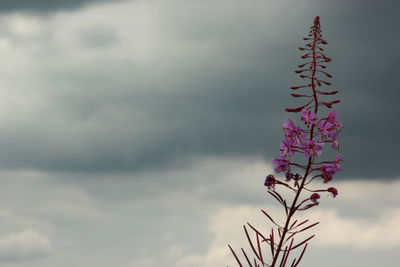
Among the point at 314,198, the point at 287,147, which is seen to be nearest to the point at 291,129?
the point at 287,147

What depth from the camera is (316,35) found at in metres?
10.8

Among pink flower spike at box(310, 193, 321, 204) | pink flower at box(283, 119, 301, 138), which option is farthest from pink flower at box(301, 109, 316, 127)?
pink flower spike at box(310, 193, 321, 204)

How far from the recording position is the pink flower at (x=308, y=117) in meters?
10.4

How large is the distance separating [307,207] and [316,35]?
3.40 metres

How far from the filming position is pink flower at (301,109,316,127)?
34.2 ft

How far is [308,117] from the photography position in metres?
10.5

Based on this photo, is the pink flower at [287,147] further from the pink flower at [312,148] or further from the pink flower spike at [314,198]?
the pink flower spike at [314,198]

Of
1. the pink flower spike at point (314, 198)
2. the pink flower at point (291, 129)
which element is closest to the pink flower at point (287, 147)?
the pink flower at point (291, 129)

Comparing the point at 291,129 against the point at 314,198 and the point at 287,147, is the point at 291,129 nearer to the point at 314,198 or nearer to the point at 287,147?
the point at 287,147

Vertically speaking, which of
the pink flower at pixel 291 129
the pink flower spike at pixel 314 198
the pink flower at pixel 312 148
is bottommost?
the pink flower spike at pixel 314 198

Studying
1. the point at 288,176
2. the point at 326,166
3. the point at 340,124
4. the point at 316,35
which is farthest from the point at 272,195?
the point at 316,35

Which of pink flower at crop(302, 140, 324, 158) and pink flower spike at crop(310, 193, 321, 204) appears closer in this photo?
pink flower at crop(302, 140, 324, 158)

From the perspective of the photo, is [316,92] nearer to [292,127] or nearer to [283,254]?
[292,127]

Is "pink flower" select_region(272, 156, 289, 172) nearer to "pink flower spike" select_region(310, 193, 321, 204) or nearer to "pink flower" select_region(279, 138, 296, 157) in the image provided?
"pink flower" select_region(279, 138, 296, 157)
